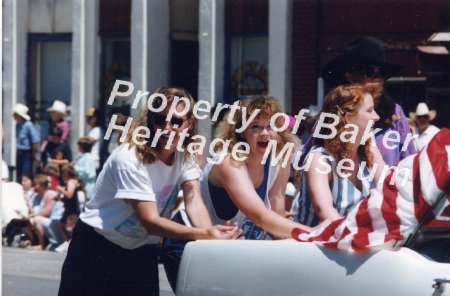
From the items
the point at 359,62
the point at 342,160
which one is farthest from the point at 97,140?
the point at 342,160

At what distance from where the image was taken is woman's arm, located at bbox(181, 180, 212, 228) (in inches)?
244

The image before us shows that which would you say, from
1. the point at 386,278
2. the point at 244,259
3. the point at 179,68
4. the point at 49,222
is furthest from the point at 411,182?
the point at 179,68

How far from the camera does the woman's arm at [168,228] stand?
5.64m

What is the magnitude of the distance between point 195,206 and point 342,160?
2.48ft

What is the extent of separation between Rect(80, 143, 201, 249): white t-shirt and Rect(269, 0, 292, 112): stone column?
1325cm

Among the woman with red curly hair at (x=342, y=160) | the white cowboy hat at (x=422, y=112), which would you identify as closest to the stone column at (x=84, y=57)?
the white cowboy hat at (x=422, y=112)

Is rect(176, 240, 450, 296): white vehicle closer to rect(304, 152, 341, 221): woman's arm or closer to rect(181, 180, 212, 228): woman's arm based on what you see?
rect(304, 152, 341, 221): woman's arm

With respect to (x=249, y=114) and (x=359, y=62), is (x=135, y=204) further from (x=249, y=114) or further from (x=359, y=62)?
(x=359, y=62)

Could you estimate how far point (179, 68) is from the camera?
70.7 ft

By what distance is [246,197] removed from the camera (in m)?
6.01

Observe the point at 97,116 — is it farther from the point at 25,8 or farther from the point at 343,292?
the point at 343,292

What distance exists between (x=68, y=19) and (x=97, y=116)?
110 inches

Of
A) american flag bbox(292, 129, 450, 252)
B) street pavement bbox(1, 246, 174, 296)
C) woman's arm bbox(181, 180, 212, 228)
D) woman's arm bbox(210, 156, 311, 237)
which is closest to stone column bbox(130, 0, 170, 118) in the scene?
street pavement bbox(1, 246, 174, 296)

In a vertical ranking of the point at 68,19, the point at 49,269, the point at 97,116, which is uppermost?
the point at 68,19
